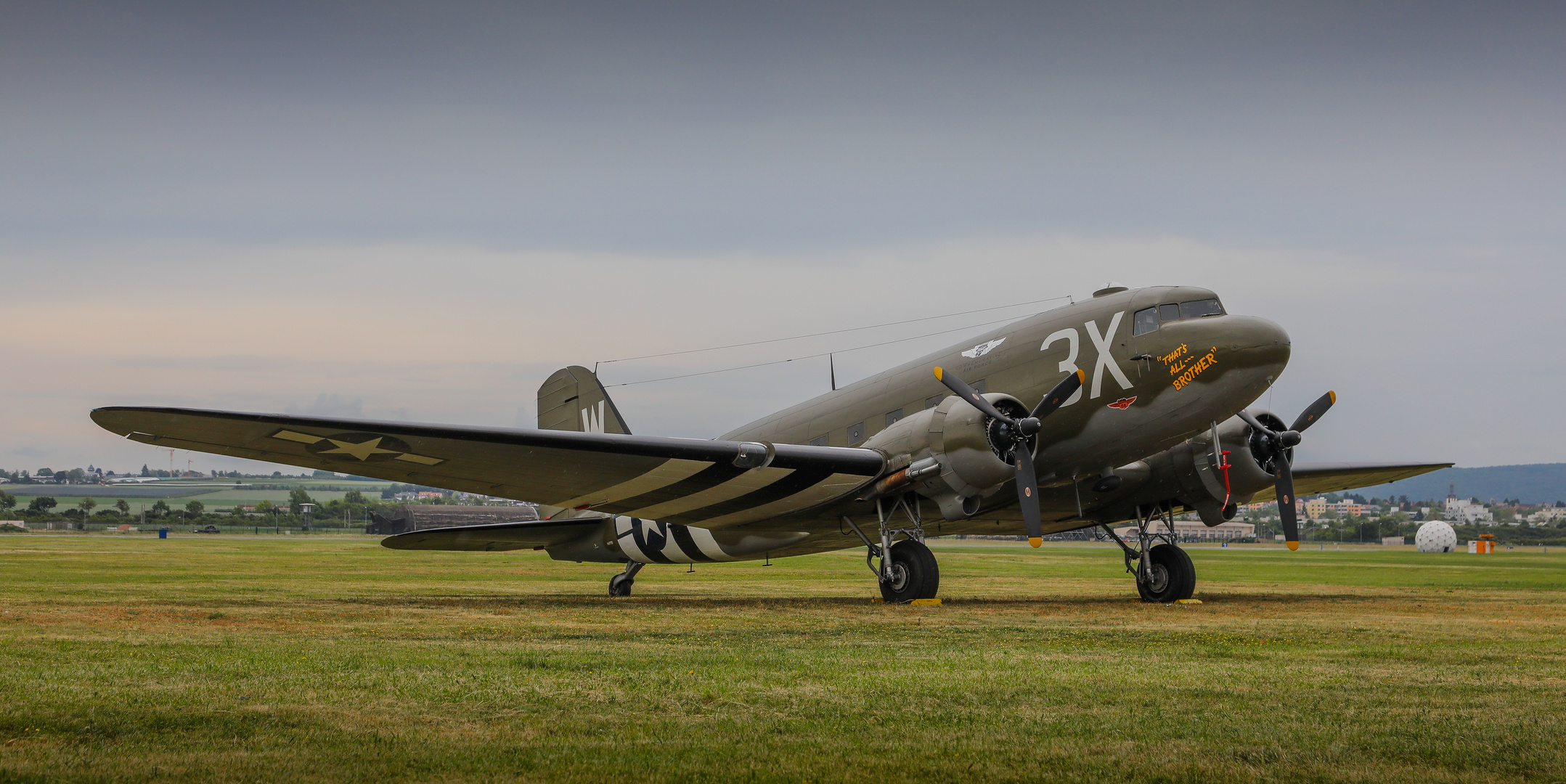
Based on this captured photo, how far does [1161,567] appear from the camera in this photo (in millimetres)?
18703

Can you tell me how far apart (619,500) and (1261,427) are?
10735 millimetres

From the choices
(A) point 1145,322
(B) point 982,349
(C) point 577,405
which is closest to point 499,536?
(C) point 577,405

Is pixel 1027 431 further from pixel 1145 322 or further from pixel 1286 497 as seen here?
pixel 1286 497

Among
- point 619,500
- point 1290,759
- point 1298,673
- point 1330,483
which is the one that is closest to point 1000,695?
point 1290,759

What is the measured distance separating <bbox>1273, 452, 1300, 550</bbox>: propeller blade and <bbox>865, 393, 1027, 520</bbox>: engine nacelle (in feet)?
17.1

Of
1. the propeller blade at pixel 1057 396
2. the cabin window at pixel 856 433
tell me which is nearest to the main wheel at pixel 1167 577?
the propeller blade at pixel 1057 396

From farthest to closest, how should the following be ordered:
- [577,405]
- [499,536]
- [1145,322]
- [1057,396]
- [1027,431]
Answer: [577,405] → [499,536] → [1145,322] → [1057,396] → [1027,431]

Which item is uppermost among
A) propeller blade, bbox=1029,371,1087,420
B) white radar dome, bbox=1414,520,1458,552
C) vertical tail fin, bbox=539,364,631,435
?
vertical tail fin, bbox=539,364,631,435

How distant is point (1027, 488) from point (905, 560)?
2.16 metres

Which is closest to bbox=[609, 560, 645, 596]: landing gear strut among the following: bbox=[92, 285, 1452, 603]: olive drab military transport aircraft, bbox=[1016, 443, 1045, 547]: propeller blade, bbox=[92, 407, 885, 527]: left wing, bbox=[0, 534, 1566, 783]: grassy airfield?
bbox=[92, 285, 1452, 603]: olive drab military transport aircraft

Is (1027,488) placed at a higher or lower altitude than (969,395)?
lower

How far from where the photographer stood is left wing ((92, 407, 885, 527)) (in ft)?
45.2

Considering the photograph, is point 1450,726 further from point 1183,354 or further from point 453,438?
point 453,438

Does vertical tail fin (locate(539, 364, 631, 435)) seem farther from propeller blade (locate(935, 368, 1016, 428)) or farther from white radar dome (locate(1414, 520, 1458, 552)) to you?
white radar dome (locate(1414, 520, 1458, 552))
